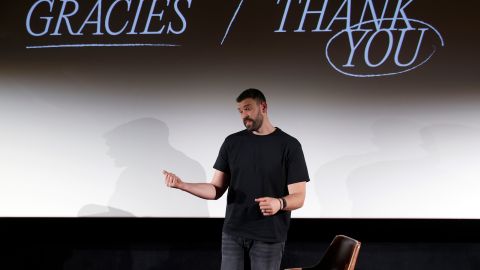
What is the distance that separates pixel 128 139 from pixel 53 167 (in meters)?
0.58

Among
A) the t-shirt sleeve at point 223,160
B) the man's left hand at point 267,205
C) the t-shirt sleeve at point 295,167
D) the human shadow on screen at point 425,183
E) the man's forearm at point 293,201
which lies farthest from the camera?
the human shadow on screen at point 425,183

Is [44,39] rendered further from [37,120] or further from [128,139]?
[128,139]

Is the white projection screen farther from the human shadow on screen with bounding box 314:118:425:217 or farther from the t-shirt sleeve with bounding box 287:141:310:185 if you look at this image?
the t-shirt sleeve with bounding box 287:141:310:185

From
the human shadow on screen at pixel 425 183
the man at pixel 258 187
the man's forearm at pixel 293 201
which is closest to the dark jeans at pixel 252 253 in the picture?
the man at pixel 258 187

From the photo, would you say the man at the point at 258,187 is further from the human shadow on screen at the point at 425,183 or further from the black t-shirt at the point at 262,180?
the human shadow on screen at the point at 425,183

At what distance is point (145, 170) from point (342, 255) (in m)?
1.56

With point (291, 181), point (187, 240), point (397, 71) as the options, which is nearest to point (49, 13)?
point (187, 240)

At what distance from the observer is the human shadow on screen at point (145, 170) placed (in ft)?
11.3

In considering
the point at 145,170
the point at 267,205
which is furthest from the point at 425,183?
the point at 145,170

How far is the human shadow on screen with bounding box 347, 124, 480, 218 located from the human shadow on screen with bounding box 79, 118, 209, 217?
1.18 m

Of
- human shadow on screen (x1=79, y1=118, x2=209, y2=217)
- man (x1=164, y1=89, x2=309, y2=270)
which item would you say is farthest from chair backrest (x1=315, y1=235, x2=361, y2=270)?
human shadow on screen (x1=79, y1=118, x2=209, y2=217)

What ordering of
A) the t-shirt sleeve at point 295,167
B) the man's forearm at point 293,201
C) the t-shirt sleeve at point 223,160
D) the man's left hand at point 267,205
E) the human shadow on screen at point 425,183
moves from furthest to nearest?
1. the human shadow on screen at point 425,183
2. the t-shirt sleeve at point 223,160
3. the t-shirt sleeve at point 295,167
4. the man's forearm at point 293,201
5. the man's left hand at point 267,205

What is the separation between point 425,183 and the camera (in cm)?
341

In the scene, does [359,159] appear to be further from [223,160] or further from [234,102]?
[223,160]
